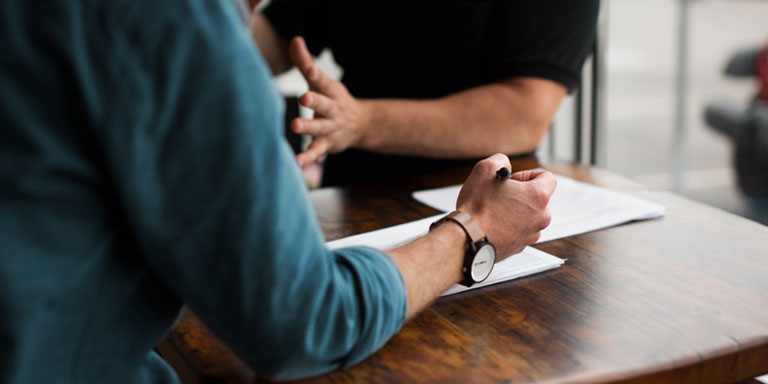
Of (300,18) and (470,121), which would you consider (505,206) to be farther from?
(300,18)

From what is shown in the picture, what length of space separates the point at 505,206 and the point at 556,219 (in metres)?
0.30

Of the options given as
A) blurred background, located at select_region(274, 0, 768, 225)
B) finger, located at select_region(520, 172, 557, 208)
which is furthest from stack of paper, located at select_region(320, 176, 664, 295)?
blurred background, located at select_region(274, 0, 768, 225)

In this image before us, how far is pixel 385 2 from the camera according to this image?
160 centimetres

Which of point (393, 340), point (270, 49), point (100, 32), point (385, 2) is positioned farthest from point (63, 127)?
point (270, 49)

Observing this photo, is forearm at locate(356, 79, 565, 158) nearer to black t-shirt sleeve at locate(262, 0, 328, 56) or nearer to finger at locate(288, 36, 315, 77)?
finger at locate(288, 36, 315, 77)

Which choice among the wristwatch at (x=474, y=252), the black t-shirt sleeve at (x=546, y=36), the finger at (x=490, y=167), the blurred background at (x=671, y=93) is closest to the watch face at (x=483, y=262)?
the wristwatch at (x=474, y=252)

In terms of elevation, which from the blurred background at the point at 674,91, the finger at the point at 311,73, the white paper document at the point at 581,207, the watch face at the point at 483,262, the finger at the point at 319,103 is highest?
the finger at the point at 311,73

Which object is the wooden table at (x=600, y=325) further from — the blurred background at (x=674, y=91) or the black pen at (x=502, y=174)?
the blurred background at (x=674, y=91)

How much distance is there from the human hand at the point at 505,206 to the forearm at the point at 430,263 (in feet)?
0.16

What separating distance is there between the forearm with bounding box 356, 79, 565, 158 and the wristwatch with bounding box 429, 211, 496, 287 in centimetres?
61

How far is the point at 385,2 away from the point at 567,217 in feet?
2.49

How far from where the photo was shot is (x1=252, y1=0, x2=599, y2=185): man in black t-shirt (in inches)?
54.9

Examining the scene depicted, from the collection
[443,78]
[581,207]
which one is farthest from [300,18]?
[581,207]

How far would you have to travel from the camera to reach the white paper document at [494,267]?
89 cm
